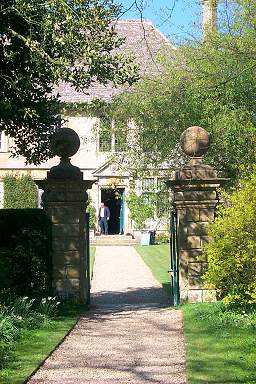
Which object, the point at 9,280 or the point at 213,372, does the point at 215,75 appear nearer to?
the point at 9,280

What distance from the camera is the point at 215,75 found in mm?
16547

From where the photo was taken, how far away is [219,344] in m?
8.42

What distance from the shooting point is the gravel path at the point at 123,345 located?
23.2 feet

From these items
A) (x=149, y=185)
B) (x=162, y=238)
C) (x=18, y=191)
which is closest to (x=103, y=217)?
(x=162, y=238)

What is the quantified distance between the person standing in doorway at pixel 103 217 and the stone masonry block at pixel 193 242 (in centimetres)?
2380

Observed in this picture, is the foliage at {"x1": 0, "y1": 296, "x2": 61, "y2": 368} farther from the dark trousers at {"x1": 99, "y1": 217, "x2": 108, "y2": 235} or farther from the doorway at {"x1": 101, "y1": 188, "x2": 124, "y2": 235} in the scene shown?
the doorway at {"x1": 101, "y1": 188, "x2": 124, "y2": 235}

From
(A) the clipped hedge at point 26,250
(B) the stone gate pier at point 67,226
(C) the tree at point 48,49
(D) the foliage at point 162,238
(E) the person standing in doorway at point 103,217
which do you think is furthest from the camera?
(E) the person standing in doorway at point 103,217

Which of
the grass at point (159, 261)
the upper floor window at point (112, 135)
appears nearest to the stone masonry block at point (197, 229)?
the grass at point (159, 261)

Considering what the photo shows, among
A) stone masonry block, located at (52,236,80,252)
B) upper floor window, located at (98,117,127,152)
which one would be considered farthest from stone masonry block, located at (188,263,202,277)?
upper floor window, located at (98,117,127,152)

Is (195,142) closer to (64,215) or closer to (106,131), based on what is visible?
(64,215)

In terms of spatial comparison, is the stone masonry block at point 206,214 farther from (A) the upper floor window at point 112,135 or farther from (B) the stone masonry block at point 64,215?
(A) the upper floor window at point 112,135

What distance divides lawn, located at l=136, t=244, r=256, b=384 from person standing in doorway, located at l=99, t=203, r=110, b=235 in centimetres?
2407

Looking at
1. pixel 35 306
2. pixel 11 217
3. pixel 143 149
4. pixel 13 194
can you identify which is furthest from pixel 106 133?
pixel 13 194

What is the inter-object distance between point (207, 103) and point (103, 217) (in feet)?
68.0
